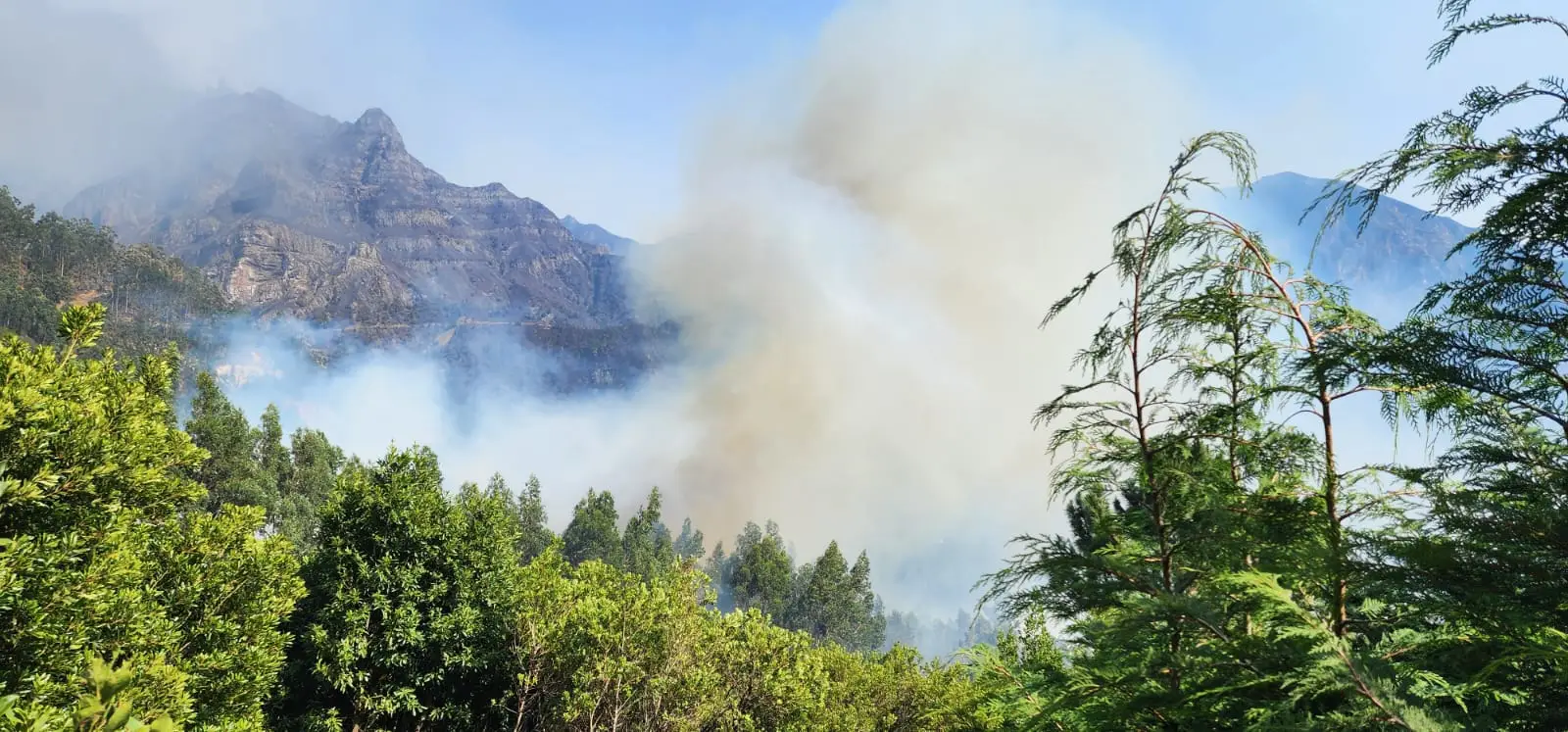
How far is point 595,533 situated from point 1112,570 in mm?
60911

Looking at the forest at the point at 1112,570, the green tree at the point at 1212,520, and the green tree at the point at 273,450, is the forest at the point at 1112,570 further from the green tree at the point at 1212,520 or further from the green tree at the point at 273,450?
the green tree at the point at 273,450

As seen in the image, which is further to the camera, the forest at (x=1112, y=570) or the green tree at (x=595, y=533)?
the green tree at (x=595, y=533)

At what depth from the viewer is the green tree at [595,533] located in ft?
194

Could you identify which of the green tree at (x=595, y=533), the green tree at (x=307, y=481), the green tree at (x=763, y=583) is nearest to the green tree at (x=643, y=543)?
the green tree at (x=595, y=533)

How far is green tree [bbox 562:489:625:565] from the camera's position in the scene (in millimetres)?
59125

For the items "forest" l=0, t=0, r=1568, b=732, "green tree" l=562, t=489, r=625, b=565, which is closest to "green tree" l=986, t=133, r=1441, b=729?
"forest" l=0, t=0, r=1568, b=732

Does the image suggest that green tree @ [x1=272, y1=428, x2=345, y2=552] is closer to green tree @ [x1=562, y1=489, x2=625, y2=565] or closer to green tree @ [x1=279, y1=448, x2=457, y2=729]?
green tree @ [x1=562, y1=489, x2=625, y2=565]

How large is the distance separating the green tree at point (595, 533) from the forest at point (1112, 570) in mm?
47104

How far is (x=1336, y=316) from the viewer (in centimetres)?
404

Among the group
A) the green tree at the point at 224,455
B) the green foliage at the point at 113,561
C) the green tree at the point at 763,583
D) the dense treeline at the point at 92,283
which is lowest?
the green foliage at the point at 113,561

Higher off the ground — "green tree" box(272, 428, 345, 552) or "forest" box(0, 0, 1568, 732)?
"green tree" box(272, 428, 345, 552)

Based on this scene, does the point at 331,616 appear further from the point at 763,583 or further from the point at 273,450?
the point at 763,583

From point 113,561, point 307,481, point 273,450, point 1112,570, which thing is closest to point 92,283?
point 273,450

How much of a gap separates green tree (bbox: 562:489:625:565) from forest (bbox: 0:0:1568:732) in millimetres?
47104
